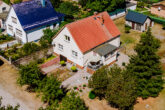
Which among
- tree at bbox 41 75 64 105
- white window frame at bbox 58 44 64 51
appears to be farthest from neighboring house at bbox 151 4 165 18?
tree at bbox 41 75 64 105

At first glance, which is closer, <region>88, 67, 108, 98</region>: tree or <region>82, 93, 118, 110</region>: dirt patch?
<region>88, 67, 108, 98</region>: tree

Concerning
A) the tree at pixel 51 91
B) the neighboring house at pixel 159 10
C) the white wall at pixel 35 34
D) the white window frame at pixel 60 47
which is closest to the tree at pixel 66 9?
the white wall at pixel 35 34

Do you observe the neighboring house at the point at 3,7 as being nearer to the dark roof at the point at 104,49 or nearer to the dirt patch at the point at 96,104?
the dark roof at the point at 104,49

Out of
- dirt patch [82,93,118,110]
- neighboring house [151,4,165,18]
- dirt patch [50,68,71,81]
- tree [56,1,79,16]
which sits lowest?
dirt patch [82,93,118,110]

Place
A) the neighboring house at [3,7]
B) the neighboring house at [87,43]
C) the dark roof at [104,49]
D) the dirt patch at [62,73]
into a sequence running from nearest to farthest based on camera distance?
the dirt patch at [62,73] → the neighboring house at [87,43] → the dark roof at [104,49] → the neighboring house at [3,7]

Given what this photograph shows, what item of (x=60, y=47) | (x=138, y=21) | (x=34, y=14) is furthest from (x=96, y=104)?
(x=138, y=21)

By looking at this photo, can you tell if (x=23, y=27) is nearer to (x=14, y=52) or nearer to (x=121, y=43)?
(x=14, y=52)

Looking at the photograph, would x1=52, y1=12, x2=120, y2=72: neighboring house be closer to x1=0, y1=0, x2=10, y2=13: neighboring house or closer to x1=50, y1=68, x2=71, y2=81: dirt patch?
x1=50, y1=68, x2=71, y2=81: dirt patch
